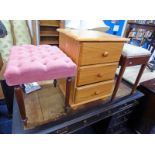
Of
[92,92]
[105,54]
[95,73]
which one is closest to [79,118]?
[92,92]

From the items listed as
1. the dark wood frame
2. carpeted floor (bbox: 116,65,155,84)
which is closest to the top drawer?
the dark wood frame

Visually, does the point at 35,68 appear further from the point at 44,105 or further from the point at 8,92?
the point at 8,92

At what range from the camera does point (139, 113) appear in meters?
1.33

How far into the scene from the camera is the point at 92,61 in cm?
73

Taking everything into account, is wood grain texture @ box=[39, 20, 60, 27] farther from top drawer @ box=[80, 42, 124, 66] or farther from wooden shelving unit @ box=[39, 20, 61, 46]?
top drawer @ box=[80, 42, 124, 66]

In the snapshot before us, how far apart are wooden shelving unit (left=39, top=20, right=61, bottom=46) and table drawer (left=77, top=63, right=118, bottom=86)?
124 cm

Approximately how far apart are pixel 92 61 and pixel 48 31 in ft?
4.48

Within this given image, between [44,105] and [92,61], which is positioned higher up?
[92,61]

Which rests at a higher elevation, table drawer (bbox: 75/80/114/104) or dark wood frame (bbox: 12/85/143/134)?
table drawer (bbox: 75/80/114/104)

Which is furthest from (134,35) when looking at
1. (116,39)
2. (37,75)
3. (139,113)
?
(37,75)

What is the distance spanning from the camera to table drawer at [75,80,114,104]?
80 cm

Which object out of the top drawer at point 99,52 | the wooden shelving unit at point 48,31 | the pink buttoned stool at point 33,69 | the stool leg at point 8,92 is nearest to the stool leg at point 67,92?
the pink buttoned stool at point 33,69

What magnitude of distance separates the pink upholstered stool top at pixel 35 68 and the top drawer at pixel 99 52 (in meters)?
0.10
